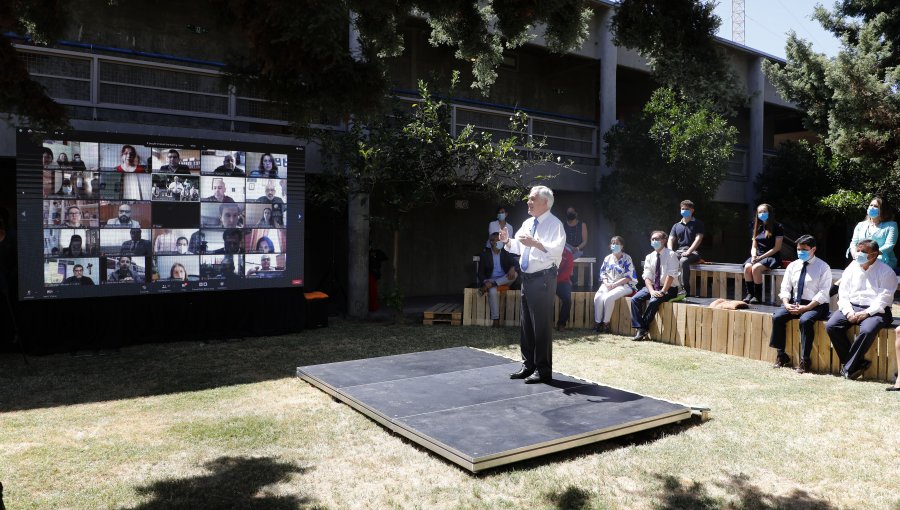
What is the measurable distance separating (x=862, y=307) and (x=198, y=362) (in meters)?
7.69

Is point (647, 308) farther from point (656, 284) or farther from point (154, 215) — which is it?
point (154, 215)

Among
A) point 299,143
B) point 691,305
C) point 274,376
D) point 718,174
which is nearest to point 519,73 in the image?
point 718,174

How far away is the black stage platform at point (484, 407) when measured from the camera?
4.56 meters

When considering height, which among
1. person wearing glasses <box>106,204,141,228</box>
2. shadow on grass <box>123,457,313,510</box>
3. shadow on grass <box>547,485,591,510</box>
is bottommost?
shadow on grass <box>123,457,313,510</box>

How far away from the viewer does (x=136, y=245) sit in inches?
351

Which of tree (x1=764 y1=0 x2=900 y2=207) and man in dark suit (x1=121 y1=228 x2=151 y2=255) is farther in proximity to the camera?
tree (x1=764 y1=0 x2=900 y2=207)

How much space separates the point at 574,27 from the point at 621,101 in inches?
662

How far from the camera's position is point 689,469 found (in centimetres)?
446

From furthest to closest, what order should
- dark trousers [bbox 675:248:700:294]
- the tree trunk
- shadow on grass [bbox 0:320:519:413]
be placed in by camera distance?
the tree trunk < dark trousers [bbox 675:248:700:294] < shadow on grass [bbox 0:320:519:413]

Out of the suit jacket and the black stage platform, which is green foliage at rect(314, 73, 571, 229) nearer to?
the suit jacket

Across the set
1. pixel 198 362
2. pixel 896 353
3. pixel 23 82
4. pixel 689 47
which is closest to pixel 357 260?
pixel 198 362

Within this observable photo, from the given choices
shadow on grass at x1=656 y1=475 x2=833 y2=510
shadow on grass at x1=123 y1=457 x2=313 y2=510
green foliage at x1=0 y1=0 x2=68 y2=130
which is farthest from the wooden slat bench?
green foliage at x1=0 y1=0 x2=68 y2=130

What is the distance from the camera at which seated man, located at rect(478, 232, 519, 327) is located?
11.1 m

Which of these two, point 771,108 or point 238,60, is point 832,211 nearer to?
point 771,108
